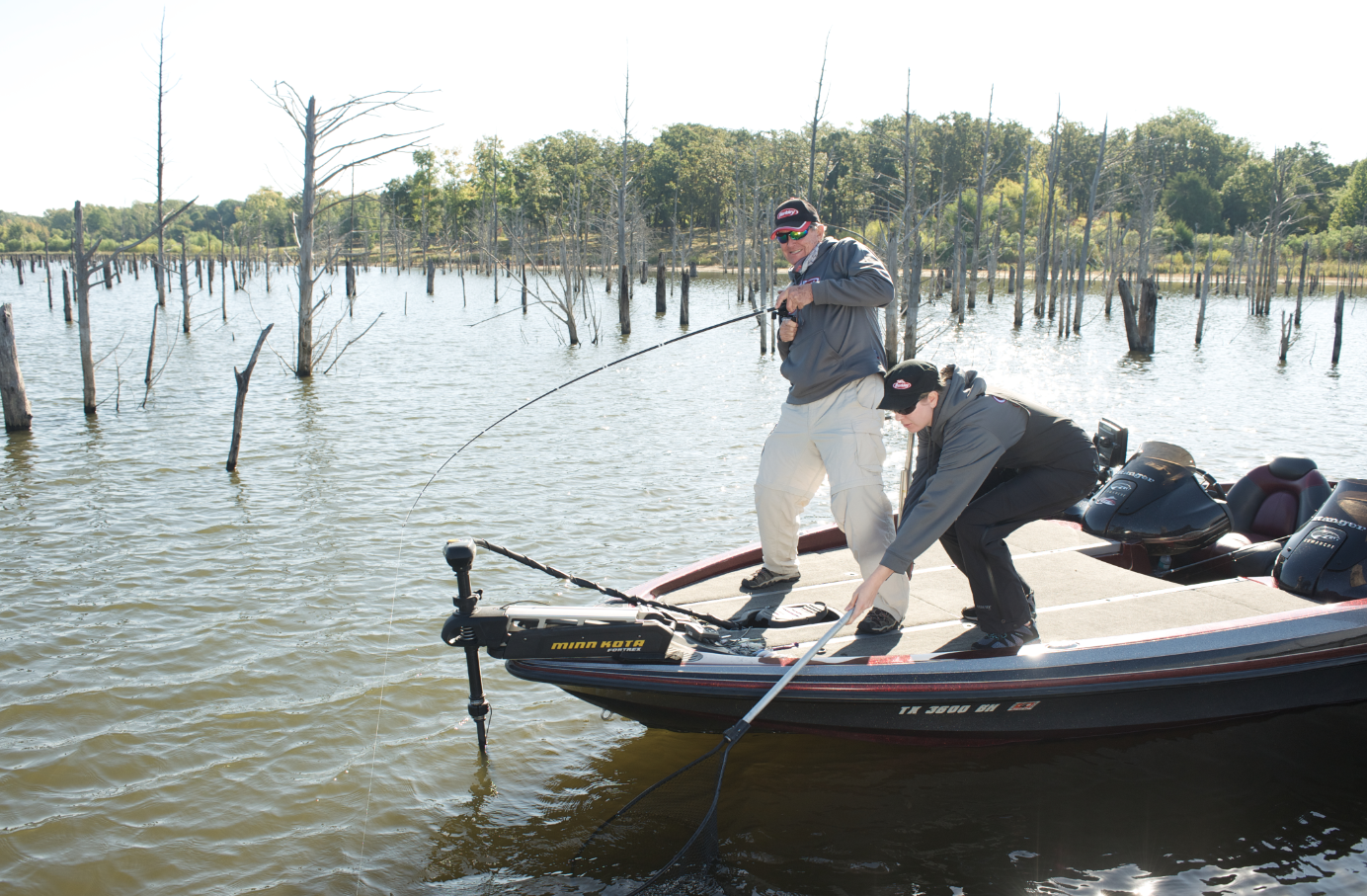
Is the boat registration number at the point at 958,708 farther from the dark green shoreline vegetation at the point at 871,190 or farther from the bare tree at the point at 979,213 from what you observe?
the dark green shoreline vegetation at the point at 871,190

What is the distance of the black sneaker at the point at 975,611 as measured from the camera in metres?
4.54

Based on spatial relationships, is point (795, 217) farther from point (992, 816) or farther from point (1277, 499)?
point (1277, 499)

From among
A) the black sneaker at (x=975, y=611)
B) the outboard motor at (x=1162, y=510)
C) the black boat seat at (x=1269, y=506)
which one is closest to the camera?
the black sneaker at (x=975, y=611)

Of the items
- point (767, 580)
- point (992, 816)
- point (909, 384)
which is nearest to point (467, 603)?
point (767, 580)

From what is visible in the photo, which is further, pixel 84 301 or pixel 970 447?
pixel 84 301

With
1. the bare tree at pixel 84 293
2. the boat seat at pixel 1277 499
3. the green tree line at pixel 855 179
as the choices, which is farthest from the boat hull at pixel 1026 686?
the green tree line at pixel 855 179

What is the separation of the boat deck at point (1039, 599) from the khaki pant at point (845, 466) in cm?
A: 30

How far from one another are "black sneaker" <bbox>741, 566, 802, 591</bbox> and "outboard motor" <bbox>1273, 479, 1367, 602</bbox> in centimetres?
268

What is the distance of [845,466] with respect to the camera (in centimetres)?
458

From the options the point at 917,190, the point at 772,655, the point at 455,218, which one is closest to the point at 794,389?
the point at 772,655

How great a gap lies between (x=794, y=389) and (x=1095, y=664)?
6.26 ft

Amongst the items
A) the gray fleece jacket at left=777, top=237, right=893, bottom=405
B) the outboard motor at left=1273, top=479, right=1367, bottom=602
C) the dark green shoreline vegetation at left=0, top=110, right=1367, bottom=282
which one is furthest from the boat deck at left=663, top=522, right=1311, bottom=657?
the dark green shoreline vegetation at left=0, top=110, right=1367, bottom=282

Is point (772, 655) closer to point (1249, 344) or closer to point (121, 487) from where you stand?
point (121, 487)

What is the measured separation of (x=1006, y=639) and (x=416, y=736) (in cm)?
319
